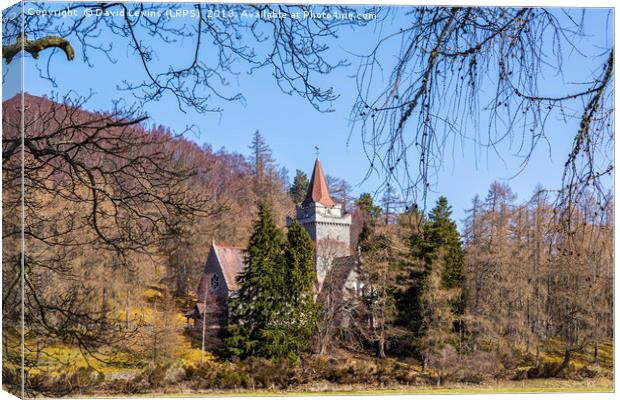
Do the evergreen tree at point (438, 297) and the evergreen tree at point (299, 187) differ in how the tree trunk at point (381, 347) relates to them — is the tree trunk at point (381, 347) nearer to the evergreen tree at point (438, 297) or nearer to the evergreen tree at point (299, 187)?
the evergreen tree at point (438, 297)

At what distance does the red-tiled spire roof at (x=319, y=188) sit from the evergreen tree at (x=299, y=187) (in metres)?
Result: 0.07

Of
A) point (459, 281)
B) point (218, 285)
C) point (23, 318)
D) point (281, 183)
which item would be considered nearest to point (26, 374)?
point (23, 318)

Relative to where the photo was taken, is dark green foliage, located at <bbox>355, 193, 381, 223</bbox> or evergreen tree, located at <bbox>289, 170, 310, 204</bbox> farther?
evergreen tree, located at <bbox>289, 170, 310, 204</bbox>

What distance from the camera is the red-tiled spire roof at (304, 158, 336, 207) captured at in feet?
24.3

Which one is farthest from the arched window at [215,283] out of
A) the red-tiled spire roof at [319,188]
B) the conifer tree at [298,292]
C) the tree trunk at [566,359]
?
the tree trunk at [566,359]

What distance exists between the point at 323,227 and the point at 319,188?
0.52m

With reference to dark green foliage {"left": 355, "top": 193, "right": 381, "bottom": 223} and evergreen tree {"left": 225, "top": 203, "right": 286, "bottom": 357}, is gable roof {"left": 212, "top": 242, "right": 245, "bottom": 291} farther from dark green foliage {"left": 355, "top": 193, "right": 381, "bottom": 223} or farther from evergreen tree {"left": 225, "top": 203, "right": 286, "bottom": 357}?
dark green foliage {"left": 355, "top": 193, "right": 381, "bottom": 223}

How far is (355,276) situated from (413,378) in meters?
1.14

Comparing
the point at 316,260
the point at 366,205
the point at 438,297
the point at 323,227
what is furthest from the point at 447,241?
the point at 316,260

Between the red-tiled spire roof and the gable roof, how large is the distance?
34.6 inches

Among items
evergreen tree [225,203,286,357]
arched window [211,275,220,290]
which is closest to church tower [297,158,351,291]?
evergreen tree [225,203,286,357]

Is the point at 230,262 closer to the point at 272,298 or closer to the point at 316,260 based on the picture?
the point at 272,298

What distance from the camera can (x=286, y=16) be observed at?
617 cm

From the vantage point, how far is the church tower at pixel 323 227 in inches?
299
